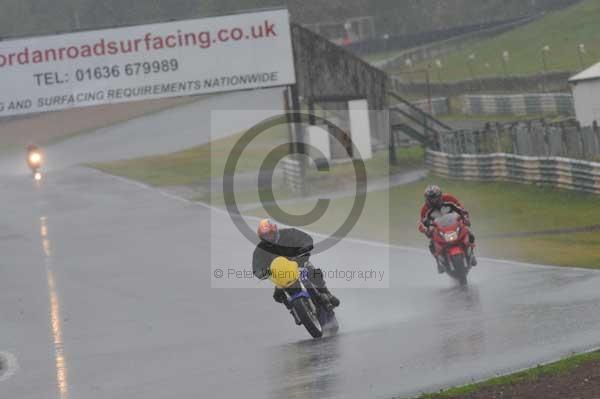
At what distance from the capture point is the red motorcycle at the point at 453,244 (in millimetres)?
16688

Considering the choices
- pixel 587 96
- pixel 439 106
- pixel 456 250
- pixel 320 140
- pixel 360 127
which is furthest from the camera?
pixel 439 106

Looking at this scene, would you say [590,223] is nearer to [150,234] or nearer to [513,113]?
[150,234]

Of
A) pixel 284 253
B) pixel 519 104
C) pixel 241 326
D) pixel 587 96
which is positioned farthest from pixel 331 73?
pixel 284 253

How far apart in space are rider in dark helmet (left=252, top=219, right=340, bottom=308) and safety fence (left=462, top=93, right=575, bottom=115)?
36086 millimetres

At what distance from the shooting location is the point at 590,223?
77.7ft

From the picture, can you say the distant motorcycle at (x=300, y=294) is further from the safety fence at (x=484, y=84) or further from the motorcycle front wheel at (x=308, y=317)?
the safety fence at (x=484, y=84)

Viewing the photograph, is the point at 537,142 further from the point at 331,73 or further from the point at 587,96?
the point at 331,73

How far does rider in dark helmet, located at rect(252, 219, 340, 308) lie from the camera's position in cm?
1349

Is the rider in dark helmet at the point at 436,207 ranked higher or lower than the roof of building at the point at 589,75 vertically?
lower

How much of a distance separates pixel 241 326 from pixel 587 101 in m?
27.5

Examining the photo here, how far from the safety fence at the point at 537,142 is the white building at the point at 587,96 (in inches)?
103

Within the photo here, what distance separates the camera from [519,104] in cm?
5338

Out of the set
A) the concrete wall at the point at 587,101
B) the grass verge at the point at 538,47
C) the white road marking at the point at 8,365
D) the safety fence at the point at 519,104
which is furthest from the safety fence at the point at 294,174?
the grass verge at the point at 538,47

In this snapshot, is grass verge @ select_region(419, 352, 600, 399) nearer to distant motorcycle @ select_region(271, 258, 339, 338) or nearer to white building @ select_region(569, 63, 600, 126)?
distant motorcycle @ select_region(271, 258, 339, 338)
